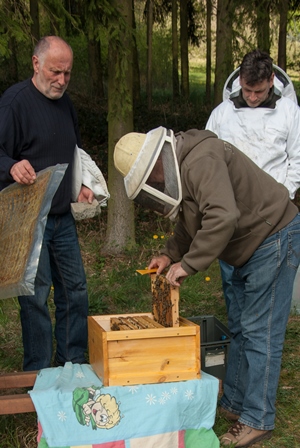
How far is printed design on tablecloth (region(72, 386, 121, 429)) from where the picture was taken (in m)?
2.66

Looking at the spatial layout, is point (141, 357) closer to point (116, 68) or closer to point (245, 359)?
point (245, 359)

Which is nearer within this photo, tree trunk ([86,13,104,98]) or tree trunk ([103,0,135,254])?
tree trunk ([103,0,135,254])

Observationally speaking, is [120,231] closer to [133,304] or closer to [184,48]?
[133,304]

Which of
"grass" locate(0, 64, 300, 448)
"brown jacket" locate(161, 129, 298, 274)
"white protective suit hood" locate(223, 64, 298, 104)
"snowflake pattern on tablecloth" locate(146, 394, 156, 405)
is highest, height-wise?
"white protective suit hood" locate(223, 64, 298, 104)

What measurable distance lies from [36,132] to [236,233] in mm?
1298

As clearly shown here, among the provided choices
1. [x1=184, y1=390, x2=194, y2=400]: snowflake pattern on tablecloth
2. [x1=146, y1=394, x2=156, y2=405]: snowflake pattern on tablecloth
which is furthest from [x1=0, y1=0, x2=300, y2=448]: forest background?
[x1=146, y1=394, x2=156, y2=405]: snowflake pattern on tablecloth

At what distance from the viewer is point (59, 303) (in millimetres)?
3787

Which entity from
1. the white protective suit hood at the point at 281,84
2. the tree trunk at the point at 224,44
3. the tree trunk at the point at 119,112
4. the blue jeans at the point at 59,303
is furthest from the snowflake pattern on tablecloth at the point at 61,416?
the tree trunk at the point at 224,44

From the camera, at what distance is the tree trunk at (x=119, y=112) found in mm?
5504

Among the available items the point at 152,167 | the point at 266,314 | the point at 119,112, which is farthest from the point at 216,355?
the point at 119,112

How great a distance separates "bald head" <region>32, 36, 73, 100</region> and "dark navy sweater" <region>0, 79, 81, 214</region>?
0.28 feet

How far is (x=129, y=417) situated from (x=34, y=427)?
0.74 m

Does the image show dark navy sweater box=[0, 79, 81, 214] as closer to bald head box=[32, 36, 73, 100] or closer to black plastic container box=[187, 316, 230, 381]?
bald head box=[32, 36, 73, 100]

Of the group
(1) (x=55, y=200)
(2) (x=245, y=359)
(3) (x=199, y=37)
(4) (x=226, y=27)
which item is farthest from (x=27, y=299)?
(3) (x=199, y=37)
